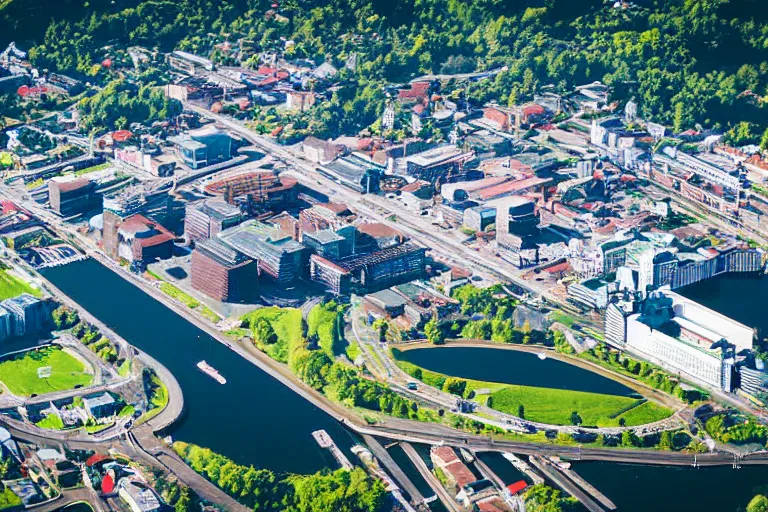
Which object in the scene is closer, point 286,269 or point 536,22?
point 286,269

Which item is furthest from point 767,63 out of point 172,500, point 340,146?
point 172,500

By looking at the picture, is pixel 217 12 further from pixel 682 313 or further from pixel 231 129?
pixel 682 313

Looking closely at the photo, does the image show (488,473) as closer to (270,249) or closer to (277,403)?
(277,403)

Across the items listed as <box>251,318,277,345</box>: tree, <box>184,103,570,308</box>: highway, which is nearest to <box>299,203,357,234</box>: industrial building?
<box>184,103,570,308</box>: highway

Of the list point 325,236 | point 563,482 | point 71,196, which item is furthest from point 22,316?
point 563,482

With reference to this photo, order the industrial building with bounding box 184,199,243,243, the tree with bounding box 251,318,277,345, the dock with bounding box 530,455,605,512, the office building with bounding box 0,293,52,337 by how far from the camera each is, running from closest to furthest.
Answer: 1. the dock with bounding box 530,455,605,512
2. the tree with bounding box 251,318,277,345
3. the office building with bounding box 0,293,52,337
4. the industrial building with bounding box 184,199,243,243

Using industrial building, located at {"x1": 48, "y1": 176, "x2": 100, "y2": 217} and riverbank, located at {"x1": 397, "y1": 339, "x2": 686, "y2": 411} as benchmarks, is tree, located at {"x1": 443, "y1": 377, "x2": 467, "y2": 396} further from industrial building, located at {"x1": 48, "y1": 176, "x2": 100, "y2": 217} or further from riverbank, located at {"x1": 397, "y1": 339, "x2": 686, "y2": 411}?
industrial building, located at {"x1": 48, "y1": 176, "x2": 100, "y2": 217}

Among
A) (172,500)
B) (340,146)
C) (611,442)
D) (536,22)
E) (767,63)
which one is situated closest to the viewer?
(172,500)

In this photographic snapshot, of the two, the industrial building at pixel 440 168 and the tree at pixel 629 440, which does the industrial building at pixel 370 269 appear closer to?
the industrial building at pixel 440 168
